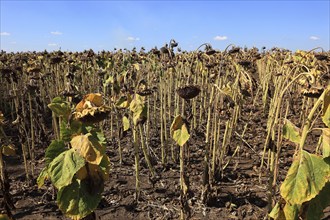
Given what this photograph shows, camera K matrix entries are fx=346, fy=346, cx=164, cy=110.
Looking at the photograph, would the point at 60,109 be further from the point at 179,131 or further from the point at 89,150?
the point at 179,131

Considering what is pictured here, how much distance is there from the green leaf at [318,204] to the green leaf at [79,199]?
125 cm

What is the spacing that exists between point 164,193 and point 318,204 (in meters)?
1.94

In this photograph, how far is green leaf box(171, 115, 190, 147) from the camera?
8.20 feet

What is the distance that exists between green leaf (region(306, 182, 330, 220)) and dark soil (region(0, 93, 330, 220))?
1.01 meters

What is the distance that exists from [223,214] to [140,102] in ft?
4.39

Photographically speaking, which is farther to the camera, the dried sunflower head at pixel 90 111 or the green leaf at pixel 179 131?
the green leaf at pixel 179 131

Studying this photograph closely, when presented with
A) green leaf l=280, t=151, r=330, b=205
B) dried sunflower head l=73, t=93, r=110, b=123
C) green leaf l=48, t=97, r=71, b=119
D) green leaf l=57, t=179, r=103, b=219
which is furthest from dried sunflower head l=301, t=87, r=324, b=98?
green leaf l=48, t=97, r=71, b=119

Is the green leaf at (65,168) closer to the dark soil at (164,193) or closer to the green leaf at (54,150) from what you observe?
the green leaf at (54,150)

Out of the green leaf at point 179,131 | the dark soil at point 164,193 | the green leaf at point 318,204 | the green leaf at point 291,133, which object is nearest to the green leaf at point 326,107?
the green leaf at point 291,133

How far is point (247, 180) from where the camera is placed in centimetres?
402

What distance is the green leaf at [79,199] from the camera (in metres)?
1.96

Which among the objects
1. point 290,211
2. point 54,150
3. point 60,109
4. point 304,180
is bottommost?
point 290,211

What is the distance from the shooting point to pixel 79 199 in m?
1.99

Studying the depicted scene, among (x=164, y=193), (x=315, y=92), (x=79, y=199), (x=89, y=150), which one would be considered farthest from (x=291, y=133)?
(x=164, y=193)
